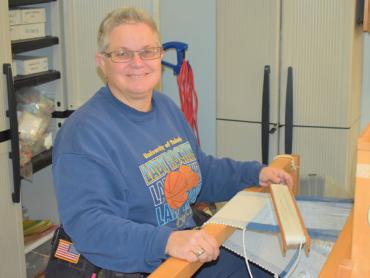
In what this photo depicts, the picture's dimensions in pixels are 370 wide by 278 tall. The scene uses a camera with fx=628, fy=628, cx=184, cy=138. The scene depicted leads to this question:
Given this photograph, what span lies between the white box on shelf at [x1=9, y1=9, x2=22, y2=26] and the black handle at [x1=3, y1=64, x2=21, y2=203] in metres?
0.38

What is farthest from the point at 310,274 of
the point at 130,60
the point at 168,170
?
the point at 130,60

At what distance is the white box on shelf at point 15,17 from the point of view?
2.54 m

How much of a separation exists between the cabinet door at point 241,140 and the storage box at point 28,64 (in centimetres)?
82

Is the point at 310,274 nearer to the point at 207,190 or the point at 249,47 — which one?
the point at 207,190

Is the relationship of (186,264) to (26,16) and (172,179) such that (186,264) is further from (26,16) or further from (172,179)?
(26,16)

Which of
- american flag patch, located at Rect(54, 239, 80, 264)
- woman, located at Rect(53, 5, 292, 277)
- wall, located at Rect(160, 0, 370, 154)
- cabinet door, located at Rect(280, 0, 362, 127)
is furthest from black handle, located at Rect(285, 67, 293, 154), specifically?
american flag patch, located at Rect(54, 239, 80, 264)

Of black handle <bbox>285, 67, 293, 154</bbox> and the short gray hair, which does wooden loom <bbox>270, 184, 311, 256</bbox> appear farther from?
black handle <bbox>285, 67, 293, 154</bbox>

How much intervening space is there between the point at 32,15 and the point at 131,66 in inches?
47.5

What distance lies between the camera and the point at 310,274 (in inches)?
53.1

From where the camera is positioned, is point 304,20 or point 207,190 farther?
point 304,20

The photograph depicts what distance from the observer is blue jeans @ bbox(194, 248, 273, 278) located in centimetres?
172

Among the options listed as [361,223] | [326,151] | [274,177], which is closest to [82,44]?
[326,151]

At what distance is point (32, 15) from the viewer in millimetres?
2629

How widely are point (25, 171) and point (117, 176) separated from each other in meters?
1.20
